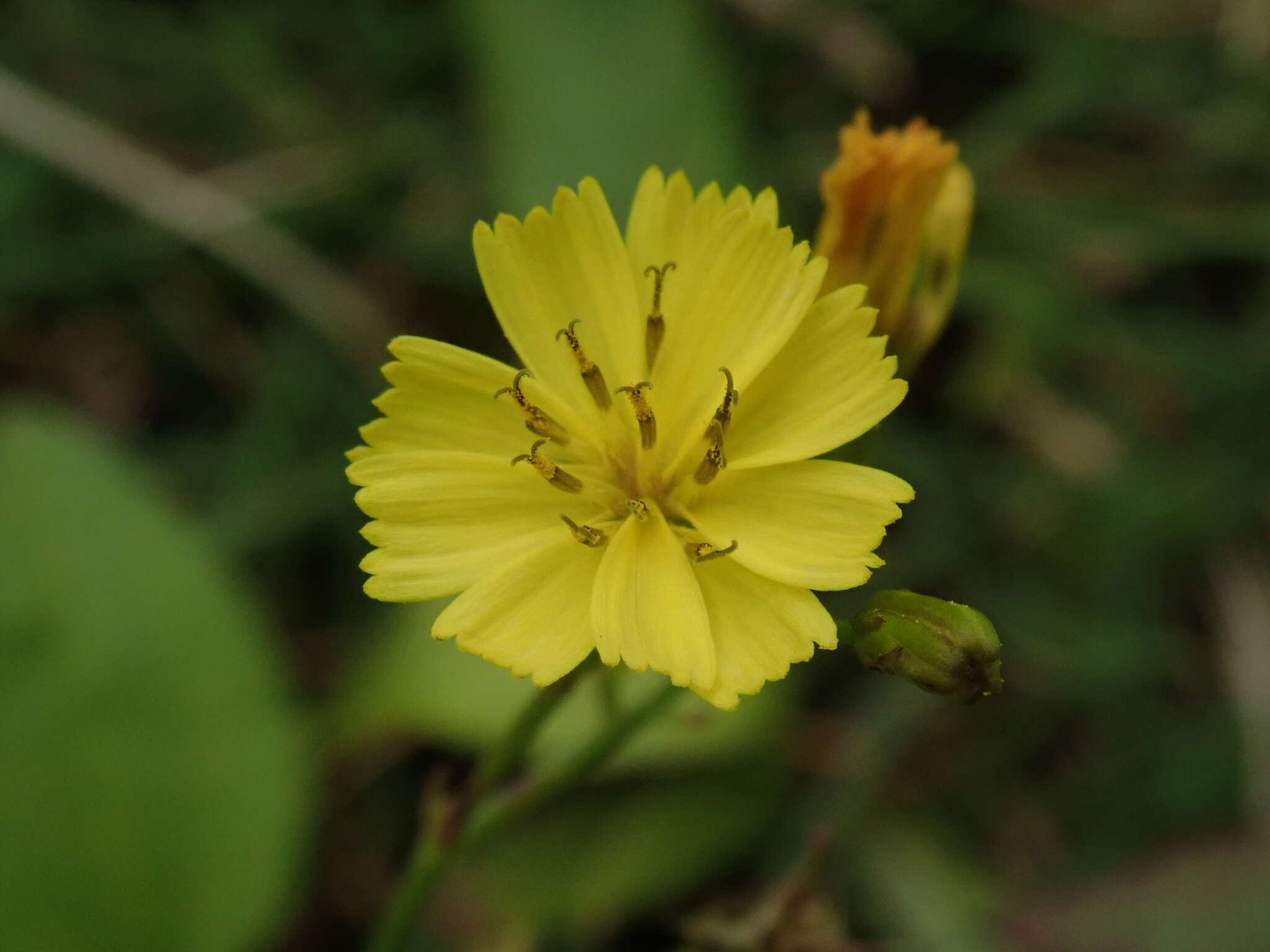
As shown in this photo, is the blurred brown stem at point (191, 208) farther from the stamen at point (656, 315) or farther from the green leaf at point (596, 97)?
the stamen at point (656, 315)

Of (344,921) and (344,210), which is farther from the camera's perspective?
(344,210)

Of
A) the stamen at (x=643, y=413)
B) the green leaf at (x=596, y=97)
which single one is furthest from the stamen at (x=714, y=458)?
the green leaf at (x=596, y=97)

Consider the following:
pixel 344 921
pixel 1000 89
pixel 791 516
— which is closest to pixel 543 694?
pixel 791 516

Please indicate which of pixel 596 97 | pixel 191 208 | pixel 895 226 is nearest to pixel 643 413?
pixel 895 226

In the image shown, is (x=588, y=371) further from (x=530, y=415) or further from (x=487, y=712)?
(x=487, y=712)

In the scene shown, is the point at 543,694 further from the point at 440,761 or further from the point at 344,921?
the point at 344,921

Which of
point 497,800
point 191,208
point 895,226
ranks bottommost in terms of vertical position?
point 497,800
